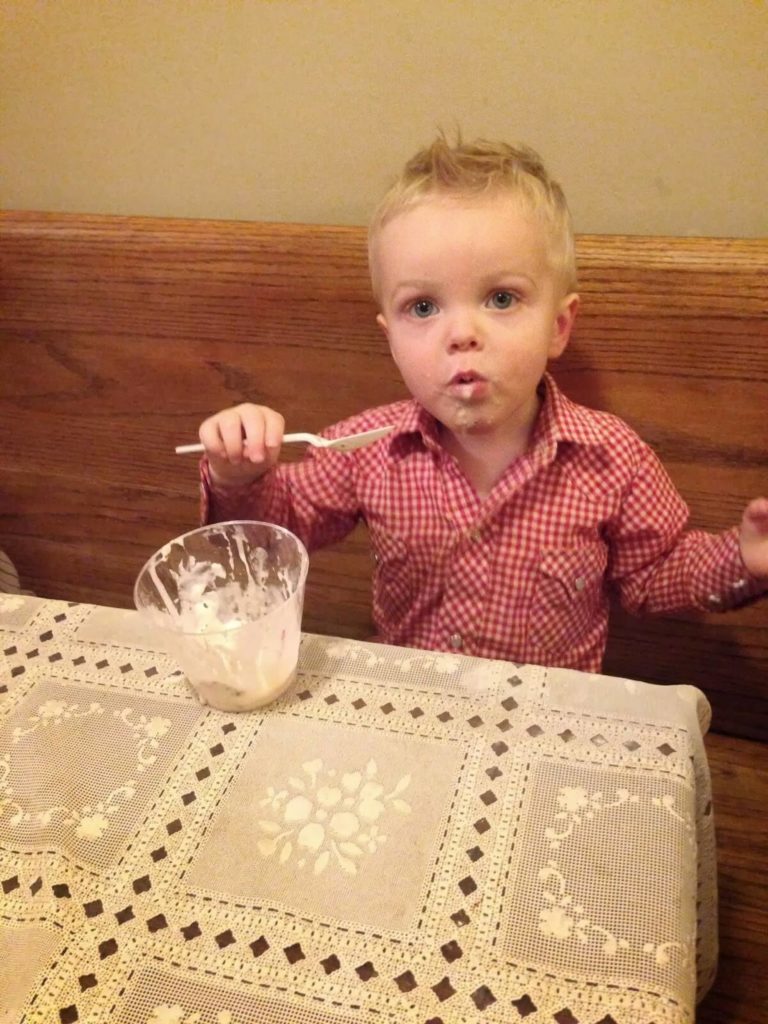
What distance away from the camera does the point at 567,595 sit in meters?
0.82

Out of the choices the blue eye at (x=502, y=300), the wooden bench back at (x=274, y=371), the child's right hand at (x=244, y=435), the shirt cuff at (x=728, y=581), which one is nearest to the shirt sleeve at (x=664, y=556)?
the shirt cuff at (x=728, y=581)

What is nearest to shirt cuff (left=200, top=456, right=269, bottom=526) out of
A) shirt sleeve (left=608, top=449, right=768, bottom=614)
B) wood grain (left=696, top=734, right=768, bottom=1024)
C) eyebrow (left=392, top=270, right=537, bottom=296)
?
eyebrow (left=392, top=270, right=537, bottom=296)

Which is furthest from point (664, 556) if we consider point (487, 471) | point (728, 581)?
point (487, 471)

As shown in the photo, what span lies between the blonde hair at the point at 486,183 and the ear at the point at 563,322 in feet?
0.08

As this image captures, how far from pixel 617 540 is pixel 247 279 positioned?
0.51 m

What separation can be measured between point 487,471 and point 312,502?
0.62ft

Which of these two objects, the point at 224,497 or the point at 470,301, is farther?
the point at 224,497

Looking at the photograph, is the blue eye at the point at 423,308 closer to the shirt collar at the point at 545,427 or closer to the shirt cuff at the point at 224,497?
the shirt collar at the point at 545,427

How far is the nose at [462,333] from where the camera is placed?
0.67 metres

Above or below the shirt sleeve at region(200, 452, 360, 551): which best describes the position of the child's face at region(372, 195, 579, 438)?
above

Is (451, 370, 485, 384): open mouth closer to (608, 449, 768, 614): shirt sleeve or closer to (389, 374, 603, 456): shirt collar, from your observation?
(389, 374, 603, 456): shirt collar

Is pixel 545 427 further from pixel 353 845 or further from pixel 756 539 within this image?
pixel 353 845

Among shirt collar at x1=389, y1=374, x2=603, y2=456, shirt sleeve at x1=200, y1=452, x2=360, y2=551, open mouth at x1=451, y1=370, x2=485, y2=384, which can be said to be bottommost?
shirt sleeve at x1=200, y1=452, x2=360, y2=551

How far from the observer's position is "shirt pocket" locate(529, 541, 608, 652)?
2.62 feet
